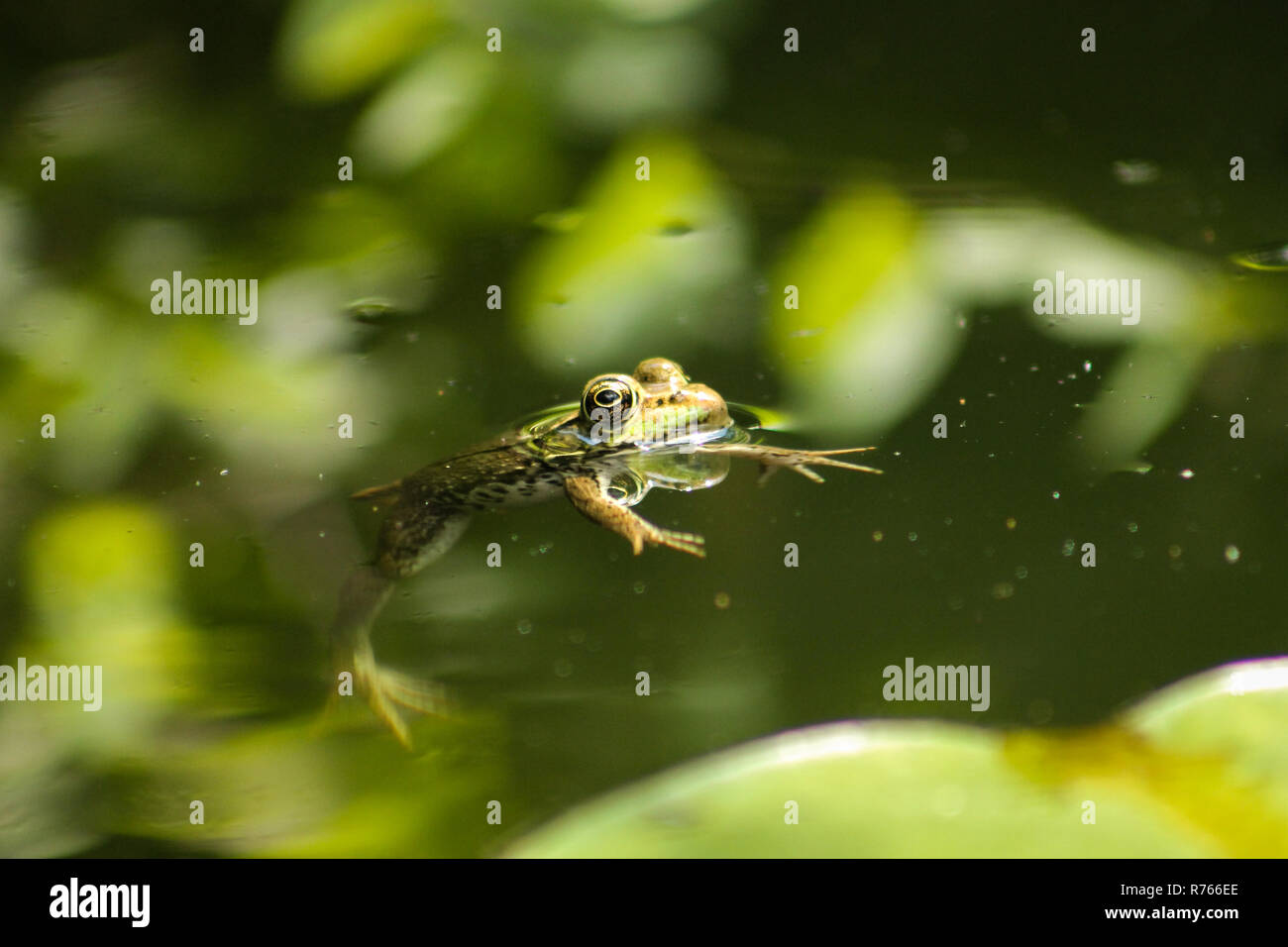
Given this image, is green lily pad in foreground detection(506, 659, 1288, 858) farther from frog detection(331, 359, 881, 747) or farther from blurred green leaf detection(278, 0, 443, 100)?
blurred green leaf detection(278, 0, 443, 100)

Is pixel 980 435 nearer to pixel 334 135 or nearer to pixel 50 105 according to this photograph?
pixel 334 135

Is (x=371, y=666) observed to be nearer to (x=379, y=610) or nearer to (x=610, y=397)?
(x=379, y=610)

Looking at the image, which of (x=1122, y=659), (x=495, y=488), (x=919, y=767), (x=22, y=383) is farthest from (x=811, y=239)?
(x=22, y=383)

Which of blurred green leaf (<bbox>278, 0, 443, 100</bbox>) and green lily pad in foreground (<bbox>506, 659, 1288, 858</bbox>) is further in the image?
blurred green leaf (<bbox>278, 0, 443, 100</bbox>)

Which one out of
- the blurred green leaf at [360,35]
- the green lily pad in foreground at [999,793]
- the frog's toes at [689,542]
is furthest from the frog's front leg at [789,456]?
the blurred green leaf at [360,35]

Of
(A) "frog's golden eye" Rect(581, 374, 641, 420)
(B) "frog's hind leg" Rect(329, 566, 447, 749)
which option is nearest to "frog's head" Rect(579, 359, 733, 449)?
(A) "frog's golden eye" Rect(581, 374, 641, 420)

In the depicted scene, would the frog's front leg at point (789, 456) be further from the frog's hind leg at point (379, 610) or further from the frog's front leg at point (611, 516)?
the frog's hind leg at point (379, 610)

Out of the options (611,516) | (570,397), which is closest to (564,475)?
(611,516)

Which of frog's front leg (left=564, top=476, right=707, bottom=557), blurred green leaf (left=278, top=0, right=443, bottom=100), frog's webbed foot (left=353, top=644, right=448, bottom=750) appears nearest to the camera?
frog's front leg (left=564, top=476, right=707, bottom=557)
